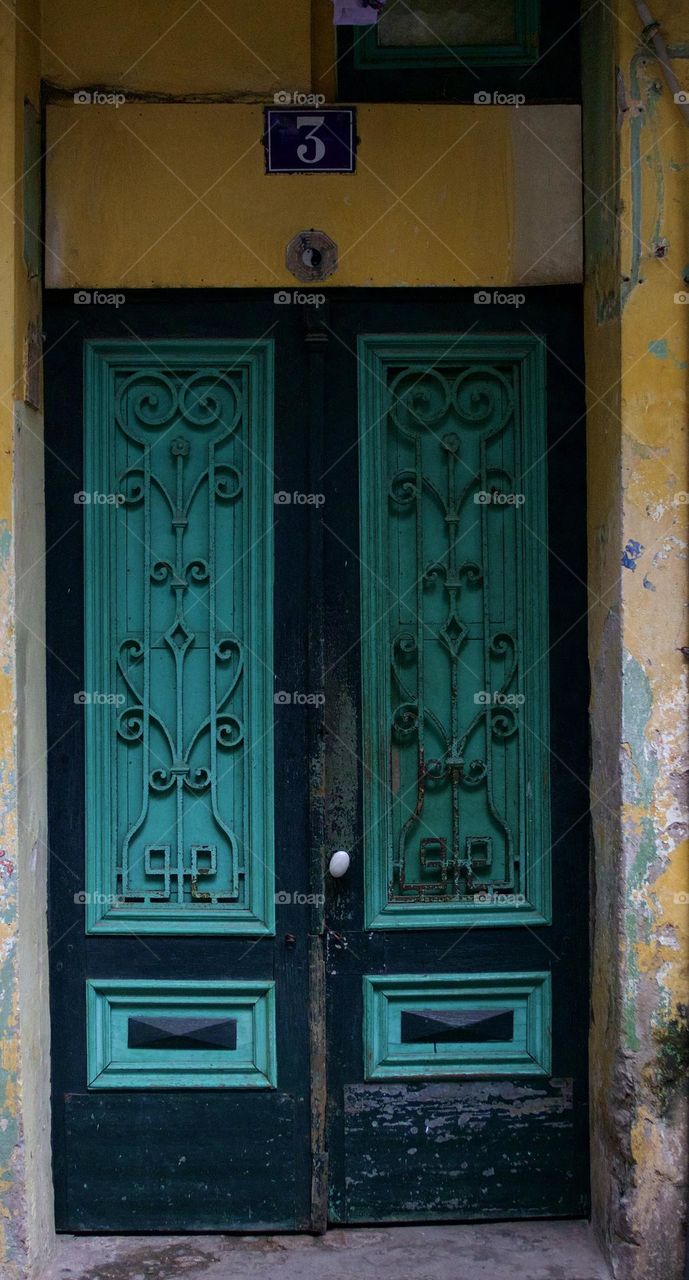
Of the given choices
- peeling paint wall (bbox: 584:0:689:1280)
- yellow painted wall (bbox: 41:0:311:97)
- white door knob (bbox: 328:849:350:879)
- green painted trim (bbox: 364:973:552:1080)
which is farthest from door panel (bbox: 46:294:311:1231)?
peeling paint wall (bbox: 584:0:689:1280)

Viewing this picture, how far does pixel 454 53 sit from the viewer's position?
3.48 meters

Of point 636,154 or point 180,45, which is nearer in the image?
point 636,154

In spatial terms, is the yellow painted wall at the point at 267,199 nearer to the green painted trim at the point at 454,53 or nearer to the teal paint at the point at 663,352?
the green painted trim at the point at 454,53

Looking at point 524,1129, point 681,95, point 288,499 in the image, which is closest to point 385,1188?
point 524,1129

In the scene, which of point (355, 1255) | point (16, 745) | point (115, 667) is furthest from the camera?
point (115, 667)

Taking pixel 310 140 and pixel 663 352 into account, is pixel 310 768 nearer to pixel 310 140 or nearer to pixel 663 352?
Answer: pixel 663 352

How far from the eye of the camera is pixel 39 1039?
333 centimetres

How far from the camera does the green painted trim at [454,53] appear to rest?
3.48 metres

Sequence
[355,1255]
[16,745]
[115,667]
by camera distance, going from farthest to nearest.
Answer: [115,667] → [355,1255] → [16,745]

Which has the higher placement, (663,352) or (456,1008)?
(663,352)

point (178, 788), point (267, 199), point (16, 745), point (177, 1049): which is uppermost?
point (267, 199)

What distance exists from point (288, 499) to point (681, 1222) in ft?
7.54

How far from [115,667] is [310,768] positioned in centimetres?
65

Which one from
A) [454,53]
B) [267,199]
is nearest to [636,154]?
[454,53]
